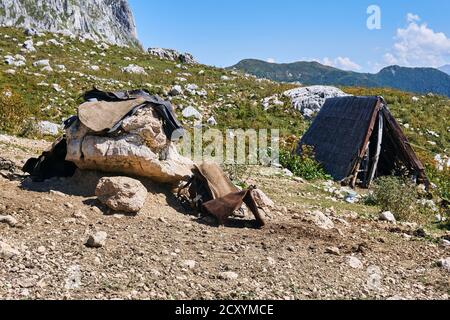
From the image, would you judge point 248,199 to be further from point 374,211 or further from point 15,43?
point 15,43

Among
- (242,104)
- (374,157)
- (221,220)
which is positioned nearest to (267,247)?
(221,220)

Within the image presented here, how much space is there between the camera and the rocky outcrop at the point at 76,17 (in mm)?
115562

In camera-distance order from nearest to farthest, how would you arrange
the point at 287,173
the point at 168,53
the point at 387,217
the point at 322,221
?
the point at 322,221 < the point at 387,217 < the point at 287,173 < the point at 168,53

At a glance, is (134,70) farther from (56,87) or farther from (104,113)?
(104,113)

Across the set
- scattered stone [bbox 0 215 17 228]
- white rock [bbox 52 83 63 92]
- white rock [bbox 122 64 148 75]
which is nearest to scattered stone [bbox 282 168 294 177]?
scattered stone [bbox 0 215 17 228]

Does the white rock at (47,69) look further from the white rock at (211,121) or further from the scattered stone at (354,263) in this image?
the scattered stone at (354,263)

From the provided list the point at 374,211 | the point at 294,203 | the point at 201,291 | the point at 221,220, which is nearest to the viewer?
the point at 201,291

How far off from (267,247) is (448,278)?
7.27 ft

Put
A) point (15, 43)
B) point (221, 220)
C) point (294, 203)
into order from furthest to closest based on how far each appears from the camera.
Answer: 1. point (15, 43)
2. point (294, 203)
3. point (221, 220)

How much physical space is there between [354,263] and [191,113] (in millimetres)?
14578

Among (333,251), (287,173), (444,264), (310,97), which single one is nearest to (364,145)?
(287,173)

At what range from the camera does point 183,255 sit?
17.7ft

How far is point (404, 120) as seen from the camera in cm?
2197

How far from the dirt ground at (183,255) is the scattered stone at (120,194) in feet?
0.50
